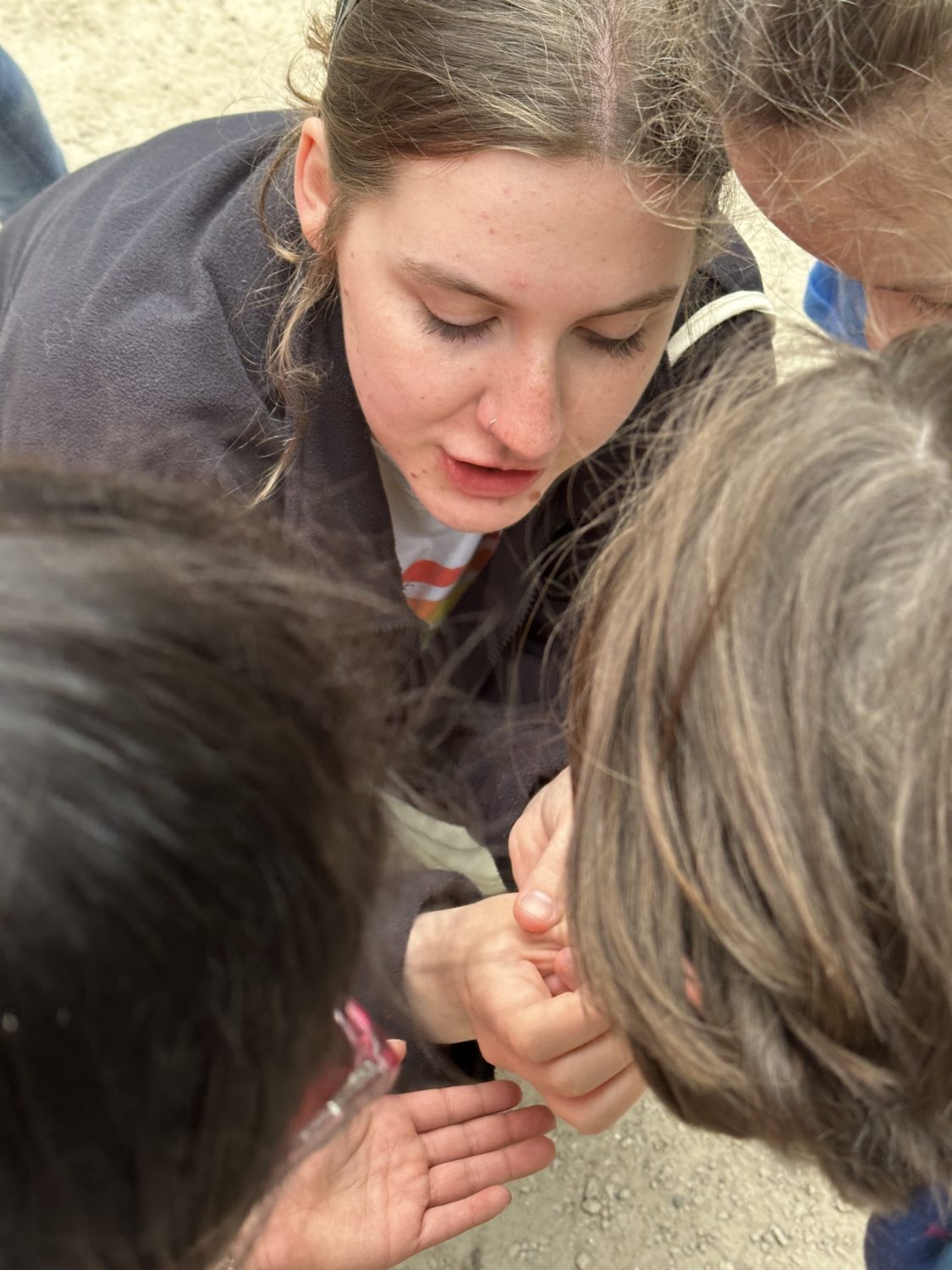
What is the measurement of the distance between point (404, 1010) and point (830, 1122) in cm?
40

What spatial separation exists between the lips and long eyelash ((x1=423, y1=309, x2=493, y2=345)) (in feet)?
0.35

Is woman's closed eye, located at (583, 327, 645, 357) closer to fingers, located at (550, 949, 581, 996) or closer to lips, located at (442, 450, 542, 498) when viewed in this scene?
lips, located at (442, 450, 542, 498)

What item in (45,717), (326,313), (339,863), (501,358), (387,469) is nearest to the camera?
(45,717)

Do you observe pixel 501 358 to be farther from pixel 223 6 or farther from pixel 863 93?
pixel 223 6

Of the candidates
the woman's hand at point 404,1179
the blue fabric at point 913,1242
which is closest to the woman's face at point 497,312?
the woman's hand at point 404,1179

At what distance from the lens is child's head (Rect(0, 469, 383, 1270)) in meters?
0.33

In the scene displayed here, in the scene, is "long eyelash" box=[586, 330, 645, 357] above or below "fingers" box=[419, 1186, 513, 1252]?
above

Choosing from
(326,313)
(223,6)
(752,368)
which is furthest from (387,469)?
(223,6)

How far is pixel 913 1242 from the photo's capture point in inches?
32.2

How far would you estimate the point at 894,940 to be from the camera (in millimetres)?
443

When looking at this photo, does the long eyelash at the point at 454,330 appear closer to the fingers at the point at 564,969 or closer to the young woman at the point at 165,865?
the young woman at the point at 165,865

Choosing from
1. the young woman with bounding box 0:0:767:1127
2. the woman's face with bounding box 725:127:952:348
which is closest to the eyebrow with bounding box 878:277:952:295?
the woman's face with bounding box 725:127:952:348

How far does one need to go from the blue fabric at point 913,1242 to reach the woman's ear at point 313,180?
835mm

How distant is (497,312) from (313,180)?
204mm
